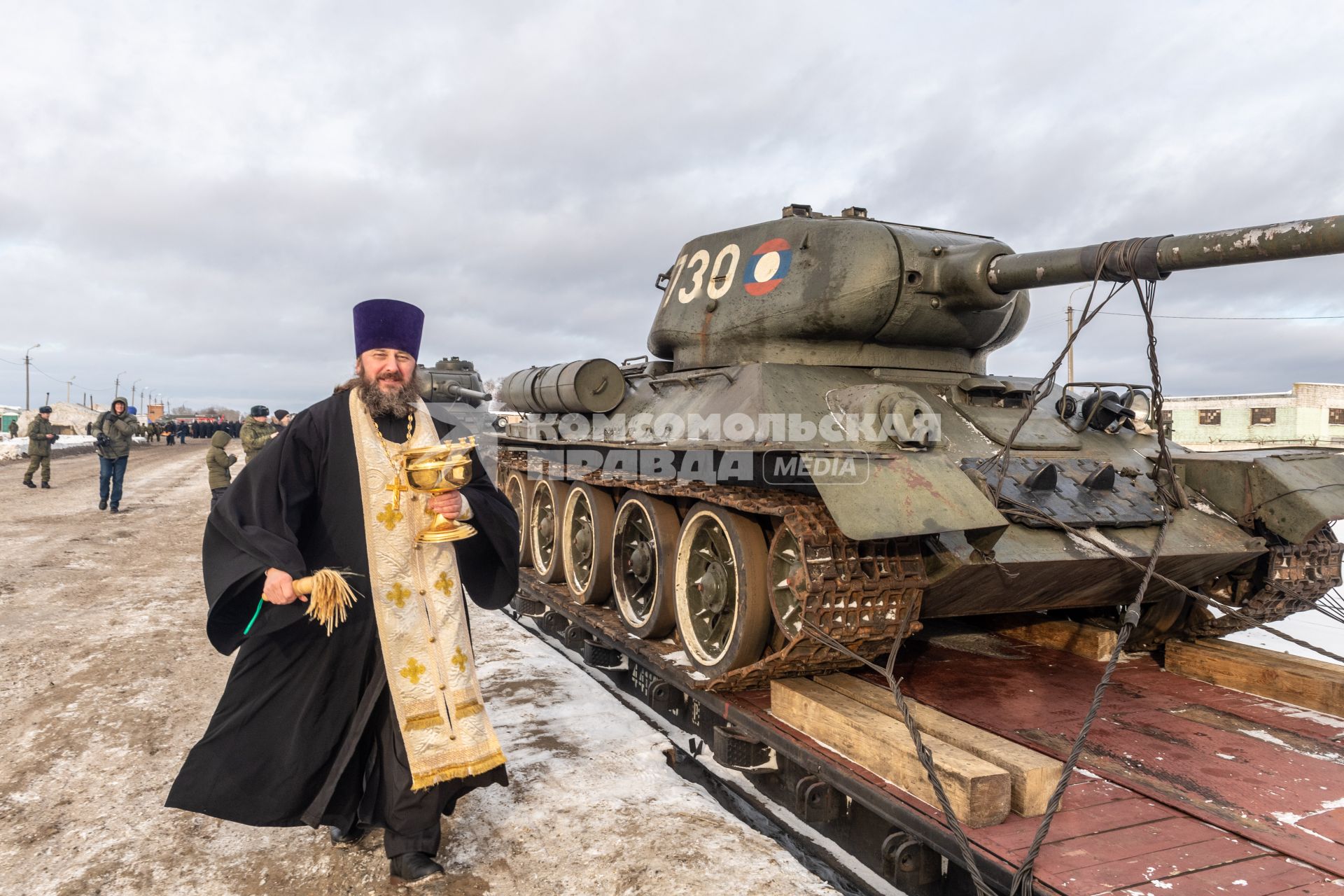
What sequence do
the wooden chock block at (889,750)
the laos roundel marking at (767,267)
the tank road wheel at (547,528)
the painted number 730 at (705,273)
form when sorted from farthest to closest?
the tank road wheel at (547,528) < the painted number 730 at (705,273) < the laos roundel marking at (767,267) < the wooden chock block at (889,750)

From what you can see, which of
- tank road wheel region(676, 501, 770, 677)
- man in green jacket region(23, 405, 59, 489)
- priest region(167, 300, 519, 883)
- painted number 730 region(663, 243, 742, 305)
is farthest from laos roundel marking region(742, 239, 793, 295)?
man in green jacket region(23, 405, 59, 489)

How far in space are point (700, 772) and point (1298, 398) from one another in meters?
40.4

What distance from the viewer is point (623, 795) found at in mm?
4262

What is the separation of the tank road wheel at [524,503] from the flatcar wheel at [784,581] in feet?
14.3

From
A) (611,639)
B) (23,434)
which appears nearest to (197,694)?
(611,639)

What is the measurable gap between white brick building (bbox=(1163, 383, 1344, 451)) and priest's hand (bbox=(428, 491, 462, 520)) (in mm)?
36691

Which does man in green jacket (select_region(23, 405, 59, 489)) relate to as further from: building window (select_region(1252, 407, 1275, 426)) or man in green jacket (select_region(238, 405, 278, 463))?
building window (select_region(1252, 407, 1275, 426))

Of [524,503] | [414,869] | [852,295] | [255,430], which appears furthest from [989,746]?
[255,430]

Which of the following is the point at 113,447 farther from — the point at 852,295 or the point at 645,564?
the point at 852,295

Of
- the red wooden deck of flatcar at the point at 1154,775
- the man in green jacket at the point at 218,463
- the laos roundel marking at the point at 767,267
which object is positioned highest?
the laos roundel marking at the point at 767,267

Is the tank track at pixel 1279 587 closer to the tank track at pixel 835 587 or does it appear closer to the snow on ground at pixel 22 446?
the tank track at pixel 835 587

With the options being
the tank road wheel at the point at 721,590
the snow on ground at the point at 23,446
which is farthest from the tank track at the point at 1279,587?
the snow on ground at the point at 23,446

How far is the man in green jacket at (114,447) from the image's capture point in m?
14.9

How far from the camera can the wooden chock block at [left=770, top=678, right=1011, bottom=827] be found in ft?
11.0
